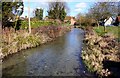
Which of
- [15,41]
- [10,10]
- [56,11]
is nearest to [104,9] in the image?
[56,11]

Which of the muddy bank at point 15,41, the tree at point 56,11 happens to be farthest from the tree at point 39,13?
the muddy bank at point 15,41

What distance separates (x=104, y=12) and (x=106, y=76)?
2970 centimetres

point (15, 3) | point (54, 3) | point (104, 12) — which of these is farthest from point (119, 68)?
point (54, 3)

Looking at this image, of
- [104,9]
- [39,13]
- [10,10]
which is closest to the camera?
[10,10]

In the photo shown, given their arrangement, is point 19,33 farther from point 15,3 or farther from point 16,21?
point 16,21

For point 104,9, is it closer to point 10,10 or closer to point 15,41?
point 10,10

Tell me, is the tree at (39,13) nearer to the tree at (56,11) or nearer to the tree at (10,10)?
the tree at (56,11)

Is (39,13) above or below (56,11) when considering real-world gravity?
below

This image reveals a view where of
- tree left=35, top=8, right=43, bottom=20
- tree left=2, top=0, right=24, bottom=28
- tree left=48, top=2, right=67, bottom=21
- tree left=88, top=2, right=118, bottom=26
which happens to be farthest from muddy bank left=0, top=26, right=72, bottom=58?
tree left=35, top=8, right=43, bottom=20

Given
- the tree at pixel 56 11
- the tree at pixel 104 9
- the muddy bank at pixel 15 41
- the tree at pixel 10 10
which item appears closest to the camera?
the muddy bank at pixel 15 41

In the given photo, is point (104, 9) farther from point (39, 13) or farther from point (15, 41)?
point (15, 41)

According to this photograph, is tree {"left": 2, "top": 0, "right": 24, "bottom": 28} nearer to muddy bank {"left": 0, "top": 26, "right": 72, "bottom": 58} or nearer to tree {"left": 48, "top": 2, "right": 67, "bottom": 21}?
muddy bank {"left": 0, "top": 26, "right": 72, "bottom": 58}

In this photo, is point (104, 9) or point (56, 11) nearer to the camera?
point (104, 9)

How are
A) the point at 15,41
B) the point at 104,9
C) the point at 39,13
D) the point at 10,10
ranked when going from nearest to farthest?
the point at 15,41, the point at 10,10, the point at 104,9, the point at 39,13
